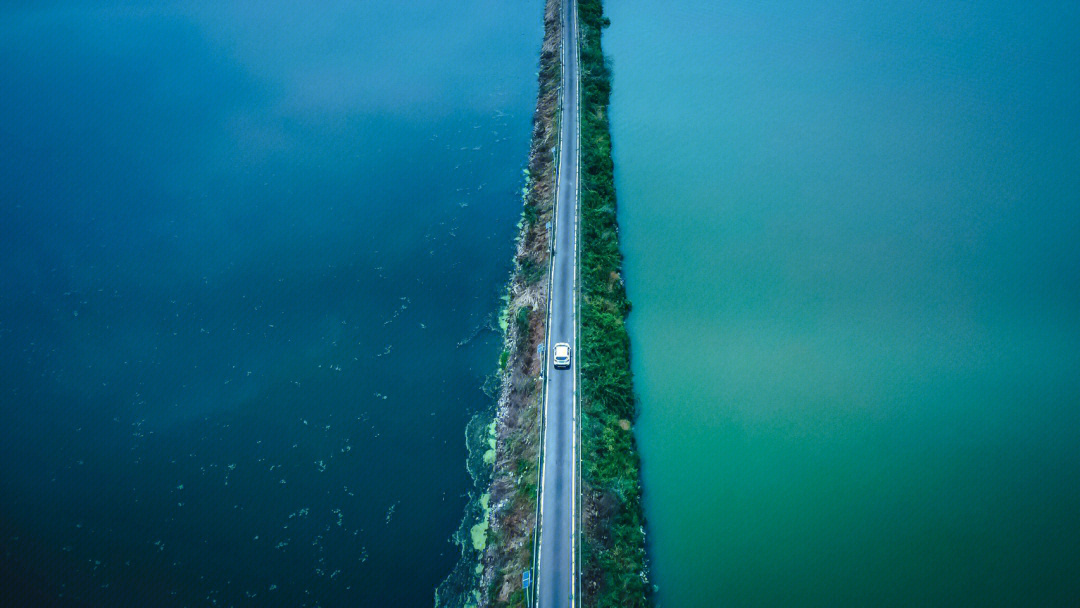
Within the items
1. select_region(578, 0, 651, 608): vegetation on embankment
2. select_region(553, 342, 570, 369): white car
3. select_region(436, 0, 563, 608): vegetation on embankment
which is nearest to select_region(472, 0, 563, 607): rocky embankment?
select_region(436, 0, 563, 608): vegetation on embankment

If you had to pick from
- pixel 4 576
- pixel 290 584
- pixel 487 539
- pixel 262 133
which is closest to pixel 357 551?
pixel 290 584

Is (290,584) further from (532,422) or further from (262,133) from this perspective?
(262,133)

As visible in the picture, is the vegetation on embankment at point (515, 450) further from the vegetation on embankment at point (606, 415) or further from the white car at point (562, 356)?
the vegetation on embankment at point (606, 415)

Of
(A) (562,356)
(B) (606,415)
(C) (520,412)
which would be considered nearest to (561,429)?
(B) (606,415)

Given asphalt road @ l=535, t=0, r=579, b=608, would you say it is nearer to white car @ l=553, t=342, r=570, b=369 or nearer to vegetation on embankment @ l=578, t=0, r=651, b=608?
white car @ l=553, t=342, r=570, b=369

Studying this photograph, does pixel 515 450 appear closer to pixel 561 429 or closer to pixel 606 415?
pixel 561 429
